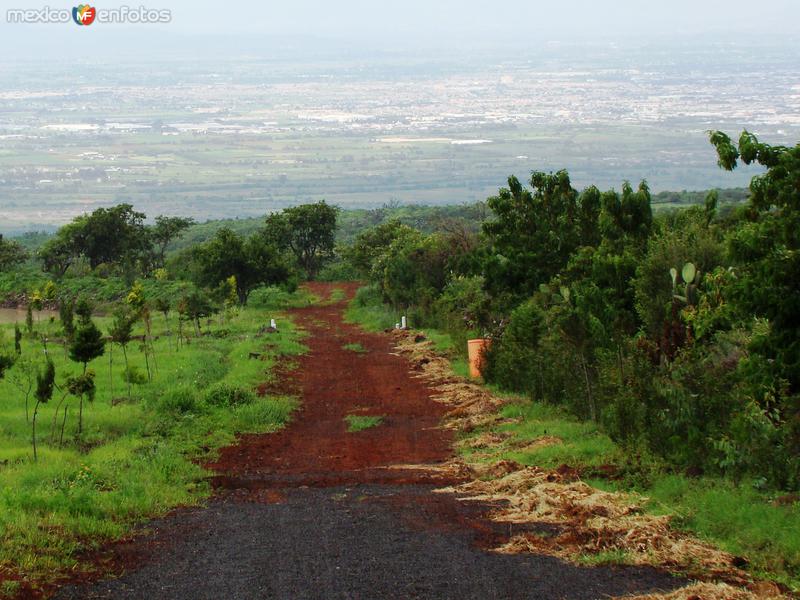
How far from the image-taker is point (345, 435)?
17250 mm

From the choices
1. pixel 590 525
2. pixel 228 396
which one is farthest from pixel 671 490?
pixel 228 396

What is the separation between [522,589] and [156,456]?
7166mm

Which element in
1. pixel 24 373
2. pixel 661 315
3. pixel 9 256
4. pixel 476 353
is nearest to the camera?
pixel 661 315

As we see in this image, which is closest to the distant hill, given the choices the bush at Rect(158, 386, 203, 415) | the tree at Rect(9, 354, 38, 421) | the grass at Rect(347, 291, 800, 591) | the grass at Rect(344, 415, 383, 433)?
the tree at Rect(9, 354, 38, 421)

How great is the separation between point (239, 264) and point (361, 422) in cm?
2787

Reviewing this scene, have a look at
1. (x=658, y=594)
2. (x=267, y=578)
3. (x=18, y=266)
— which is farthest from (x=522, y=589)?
(x=18, y=266)

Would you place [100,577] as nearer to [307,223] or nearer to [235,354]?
[235,354]

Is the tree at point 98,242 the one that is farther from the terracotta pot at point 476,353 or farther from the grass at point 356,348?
the terracotta pot at point 476,353

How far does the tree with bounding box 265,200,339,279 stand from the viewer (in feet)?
189

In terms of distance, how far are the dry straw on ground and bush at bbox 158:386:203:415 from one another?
6.06m

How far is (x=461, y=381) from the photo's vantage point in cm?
2234

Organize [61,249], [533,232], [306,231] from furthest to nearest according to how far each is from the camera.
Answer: [306,231], [61,249], [533,232]

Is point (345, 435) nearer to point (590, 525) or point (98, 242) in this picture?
point (590, 525)

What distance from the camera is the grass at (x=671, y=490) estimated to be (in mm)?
8992
